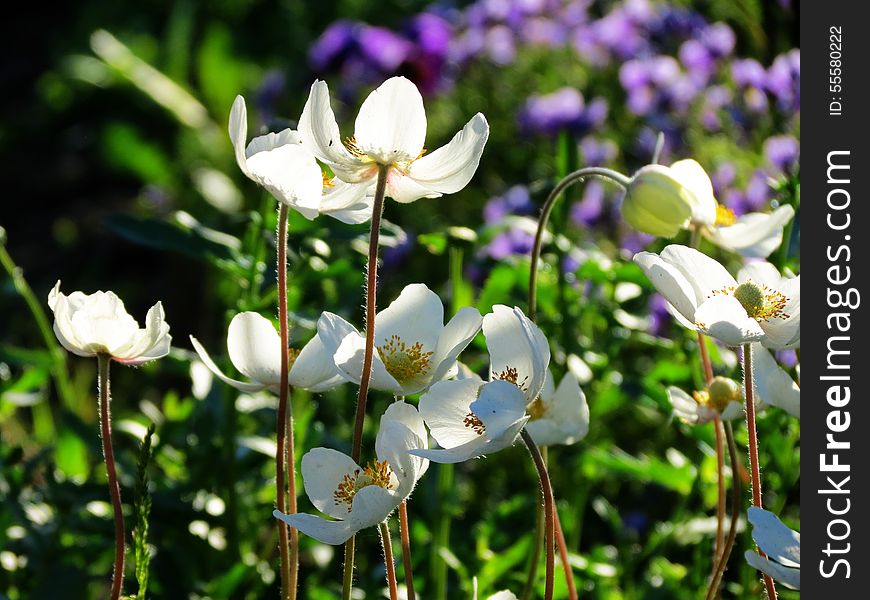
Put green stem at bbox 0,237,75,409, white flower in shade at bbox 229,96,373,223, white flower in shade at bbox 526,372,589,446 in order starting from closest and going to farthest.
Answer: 1. white flower in shade at bbox 229,96,373,223
2. white flower in shade at bbox 526,372,589,446
3. green stem at bbox 0,237,75,409

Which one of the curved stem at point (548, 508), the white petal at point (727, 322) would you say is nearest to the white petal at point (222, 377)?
the curved stem at point (548, 508)

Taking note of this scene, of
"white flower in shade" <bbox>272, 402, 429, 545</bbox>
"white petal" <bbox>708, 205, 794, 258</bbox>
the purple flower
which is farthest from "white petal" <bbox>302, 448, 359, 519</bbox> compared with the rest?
the purple flower

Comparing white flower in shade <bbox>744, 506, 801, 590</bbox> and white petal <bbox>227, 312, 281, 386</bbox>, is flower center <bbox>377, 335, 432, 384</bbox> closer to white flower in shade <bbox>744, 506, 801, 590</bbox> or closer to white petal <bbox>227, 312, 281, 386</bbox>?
white petal <bbox>227, 312, 281, 386</bbox>

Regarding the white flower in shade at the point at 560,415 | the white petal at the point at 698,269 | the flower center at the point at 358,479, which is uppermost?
the white petal at the point at 698,269

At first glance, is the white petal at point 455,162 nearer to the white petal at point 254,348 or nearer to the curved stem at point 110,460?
the white petal at point 254,348

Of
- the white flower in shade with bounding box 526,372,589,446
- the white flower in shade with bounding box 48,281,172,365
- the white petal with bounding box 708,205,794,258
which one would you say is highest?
the white petal with bounding box 708,205,794,258

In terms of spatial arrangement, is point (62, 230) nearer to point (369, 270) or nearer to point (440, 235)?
point (440, 235)

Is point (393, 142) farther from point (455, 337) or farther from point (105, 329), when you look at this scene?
point (105, 329)

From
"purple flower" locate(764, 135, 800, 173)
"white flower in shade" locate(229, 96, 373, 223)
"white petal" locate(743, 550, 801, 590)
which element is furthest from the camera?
"purple flower" locate(764, 135, 800, 173)
